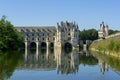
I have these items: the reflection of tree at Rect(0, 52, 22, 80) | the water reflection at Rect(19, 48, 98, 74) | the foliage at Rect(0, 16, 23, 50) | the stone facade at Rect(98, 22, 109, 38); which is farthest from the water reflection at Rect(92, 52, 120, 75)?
the stone facade at Rect(98, 22, 109, 38)

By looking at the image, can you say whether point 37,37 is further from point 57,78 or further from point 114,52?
point 57,78

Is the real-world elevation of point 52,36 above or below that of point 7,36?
above

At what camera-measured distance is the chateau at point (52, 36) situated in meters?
119

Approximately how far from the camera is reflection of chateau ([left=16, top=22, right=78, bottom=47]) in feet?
391

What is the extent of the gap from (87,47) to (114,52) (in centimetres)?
5910

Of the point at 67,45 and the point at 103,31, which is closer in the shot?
the point at 103,31

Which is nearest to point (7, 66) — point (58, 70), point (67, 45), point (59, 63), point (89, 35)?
point (58, 70)

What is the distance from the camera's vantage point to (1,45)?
6525 centimetres

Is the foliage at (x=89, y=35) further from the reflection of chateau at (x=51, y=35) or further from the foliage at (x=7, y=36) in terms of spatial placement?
the foliage at (x=7, y=36)

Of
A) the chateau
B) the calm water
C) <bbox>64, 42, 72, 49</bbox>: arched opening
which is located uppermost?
the chateau

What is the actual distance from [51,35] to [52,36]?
1049 mm

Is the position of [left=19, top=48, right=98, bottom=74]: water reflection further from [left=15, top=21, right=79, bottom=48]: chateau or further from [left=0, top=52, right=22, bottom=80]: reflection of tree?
[left=15, top=21, right=79, bottom=48]: chateau

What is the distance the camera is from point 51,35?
136 meters

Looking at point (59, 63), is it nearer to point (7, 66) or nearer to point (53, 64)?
point (53, 64)
